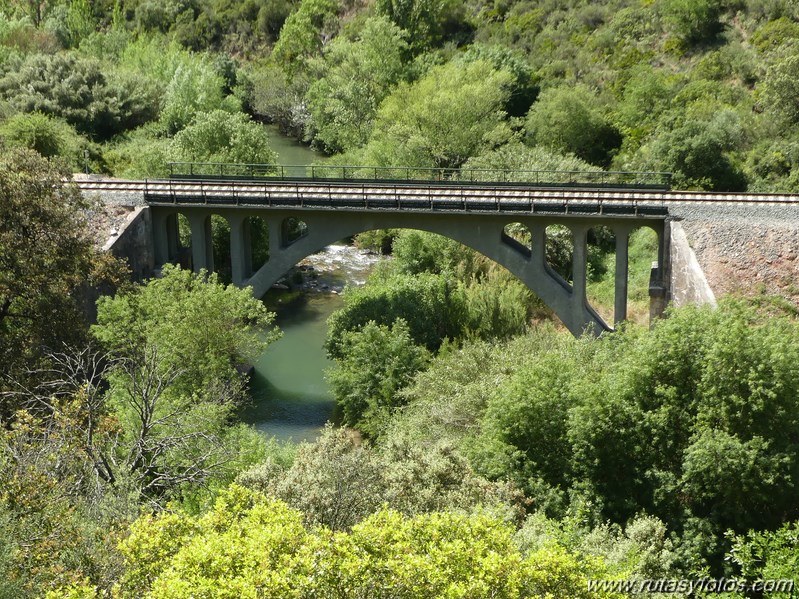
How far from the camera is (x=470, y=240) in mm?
39969

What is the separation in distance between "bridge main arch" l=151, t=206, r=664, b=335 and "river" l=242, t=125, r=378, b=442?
11.3 ft

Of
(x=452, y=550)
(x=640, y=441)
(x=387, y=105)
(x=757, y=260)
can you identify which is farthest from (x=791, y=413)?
(x=387, y=105)

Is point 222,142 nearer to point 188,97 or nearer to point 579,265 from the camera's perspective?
point 188,97

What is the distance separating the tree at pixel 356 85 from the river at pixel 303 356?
11.7 metres

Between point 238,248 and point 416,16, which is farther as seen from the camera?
point 416,16

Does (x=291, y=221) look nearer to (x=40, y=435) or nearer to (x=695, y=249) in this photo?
(x=695, y=249)

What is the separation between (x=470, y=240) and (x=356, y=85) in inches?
1147

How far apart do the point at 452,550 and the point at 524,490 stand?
8.68 m

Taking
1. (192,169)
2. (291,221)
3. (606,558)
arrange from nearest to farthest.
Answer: (606,558) < (192,169) < (291,221)

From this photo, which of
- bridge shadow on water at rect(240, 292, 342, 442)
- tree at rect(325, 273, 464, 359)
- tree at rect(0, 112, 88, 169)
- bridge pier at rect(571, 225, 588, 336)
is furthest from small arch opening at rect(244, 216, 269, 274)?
bridge pier at rect(571, 225, 588, 336)

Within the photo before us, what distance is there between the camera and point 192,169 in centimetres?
4822

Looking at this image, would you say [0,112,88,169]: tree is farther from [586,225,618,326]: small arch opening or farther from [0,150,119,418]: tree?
[586,225,618,326]: small arch opening

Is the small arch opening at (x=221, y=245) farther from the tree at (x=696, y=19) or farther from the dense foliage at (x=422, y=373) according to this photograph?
the tree at (x=696, y=19)

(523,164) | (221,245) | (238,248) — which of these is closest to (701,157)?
(523,164)
